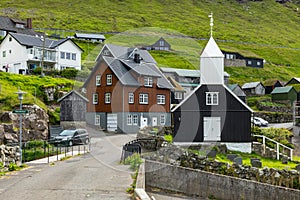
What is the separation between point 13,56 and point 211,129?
5331cm

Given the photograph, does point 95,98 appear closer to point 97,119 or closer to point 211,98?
point 97,119

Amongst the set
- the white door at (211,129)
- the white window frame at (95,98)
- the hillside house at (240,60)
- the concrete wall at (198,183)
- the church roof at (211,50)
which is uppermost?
the hillside house at (240,60)

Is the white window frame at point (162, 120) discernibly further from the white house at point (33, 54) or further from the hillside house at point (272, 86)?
the hillside house at point (272, 86)

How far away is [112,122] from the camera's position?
21641 millimetres

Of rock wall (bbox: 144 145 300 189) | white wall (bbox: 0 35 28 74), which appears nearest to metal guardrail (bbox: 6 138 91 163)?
rock wall (bbox: 144 145 300 189)

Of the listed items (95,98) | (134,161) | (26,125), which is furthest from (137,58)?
(26,125)

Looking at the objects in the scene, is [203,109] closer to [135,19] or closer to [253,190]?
[253,190]

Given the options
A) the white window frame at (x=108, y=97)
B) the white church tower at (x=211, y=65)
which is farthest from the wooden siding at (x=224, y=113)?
the white window frame at (x=108, y=97)

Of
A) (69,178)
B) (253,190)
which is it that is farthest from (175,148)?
(69,178)

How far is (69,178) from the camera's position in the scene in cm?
1994

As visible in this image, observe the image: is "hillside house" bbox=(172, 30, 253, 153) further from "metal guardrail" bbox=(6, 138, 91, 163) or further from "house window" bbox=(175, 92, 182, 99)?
"metal guardrail" bbox=(6, 138, 91, 163)

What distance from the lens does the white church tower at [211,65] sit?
3472 centimetres

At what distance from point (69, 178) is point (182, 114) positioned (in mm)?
15738

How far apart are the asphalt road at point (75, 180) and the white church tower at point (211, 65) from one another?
33.2 ft
